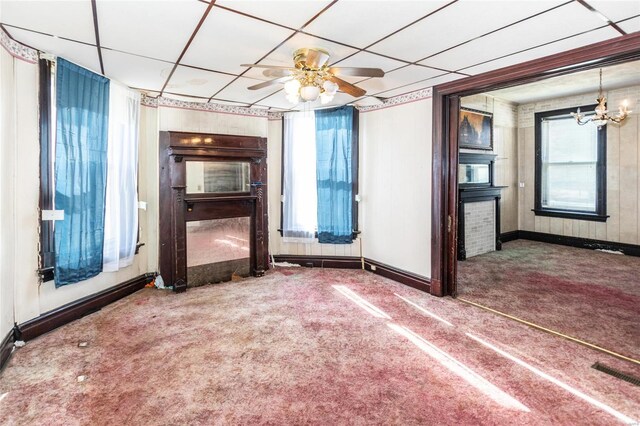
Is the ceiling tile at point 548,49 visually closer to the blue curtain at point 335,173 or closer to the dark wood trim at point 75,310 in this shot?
the blue curtain at point 335,173

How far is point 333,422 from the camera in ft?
6.58

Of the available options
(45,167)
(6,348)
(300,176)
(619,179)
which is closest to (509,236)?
(619,179)

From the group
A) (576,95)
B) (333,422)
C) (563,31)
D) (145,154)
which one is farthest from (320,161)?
(576,95)

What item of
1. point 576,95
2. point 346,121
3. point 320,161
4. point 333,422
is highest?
point 576,95

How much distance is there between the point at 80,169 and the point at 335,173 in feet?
10.6

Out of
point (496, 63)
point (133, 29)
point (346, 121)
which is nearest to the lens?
point (133, 29)

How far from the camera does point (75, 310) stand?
344 centimetres

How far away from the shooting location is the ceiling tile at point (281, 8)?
209cm

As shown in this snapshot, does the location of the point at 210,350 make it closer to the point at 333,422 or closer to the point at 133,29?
the point at 333,422

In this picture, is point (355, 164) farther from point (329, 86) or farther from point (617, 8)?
point (617, 8)

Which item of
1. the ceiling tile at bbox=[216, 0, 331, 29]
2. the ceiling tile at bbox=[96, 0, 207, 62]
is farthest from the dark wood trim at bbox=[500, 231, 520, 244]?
the ceiling tile at bbox=[96, 0, 207, 62]

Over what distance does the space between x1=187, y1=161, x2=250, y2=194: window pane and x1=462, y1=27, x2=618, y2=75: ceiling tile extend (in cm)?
313

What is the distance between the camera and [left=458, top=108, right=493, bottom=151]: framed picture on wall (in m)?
6.12

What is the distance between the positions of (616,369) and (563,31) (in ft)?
8.47
